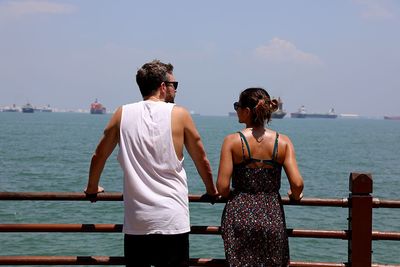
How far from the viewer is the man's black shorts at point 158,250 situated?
4.04m

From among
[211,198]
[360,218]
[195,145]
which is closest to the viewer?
[195,145]

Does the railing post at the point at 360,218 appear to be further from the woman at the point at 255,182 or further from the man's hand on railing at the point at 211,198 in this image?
the man's hand on railing at the point at 211,198

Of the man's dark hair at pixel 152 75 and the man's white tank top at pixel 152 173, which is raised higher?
the man's dark hair at pixel 152 75

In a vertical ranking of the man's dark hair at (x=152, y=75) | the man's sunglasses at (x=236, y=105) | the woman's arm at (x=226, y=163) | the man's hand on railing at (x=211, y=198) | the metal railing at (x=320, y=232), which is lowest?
the metal railing at (x=320, y=232)

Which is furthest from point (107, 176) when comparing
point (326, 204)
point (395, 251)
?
point (326, 204)

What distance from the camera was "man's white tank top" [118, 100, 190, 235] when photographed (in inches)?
158

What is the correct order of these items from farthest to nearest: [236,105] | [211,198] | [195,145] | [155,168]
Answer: [211,198], [236,105], [195,145], [155,168]

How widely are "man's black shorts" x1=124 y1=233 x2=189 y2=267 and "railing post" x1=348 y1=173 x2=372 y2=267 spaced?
4.68 ft

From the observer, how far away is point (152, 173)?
13.2 feet

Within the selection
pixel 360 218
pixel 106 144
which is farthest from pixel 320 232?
pixel 106 144

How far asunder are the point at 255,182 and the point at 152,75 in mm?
979

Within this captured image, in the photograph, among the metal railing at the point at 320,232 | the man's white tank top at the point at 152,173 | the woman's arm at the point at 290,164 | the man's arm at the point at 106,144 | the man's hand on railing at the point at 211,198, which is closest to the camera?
the man's white tank top at the point at 152,173

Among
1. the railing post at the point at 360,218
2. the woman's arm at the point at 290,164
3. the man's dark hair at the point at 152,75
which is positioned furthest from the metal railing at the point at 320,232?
the man's dark hair at the point at 152,75

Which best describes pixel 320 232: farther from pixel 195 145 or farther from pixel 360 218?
pixel 195 145
